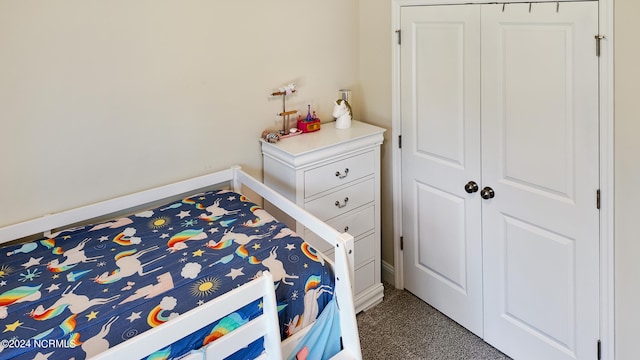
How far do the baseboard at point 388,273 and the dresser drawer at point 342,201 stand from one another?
509mm

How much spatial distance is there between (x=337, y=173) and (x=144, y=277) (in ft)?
3.68

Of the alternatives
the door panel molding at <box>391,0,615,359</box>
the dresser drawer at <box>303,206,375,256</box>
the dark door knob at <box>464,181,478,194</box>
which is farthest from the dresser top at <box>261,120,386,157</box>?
the door panel molding at <box>391,0,615,359</box>

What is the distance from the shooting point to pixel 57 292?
5.01 ft

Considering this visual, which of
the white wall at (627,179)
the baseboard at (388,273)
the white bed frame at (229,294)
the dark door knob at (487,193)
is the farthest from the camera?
the baseboard at (388,273)

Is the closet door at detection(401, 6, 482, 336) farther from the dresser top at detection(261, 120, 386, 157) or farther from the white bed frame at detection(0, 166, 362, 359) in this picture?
the white bed frame at detection(0, 166, 362, 359)

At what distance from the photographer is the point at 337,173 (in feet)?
7.96

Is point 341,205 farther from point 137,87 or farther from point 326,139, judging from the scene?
point 137,87

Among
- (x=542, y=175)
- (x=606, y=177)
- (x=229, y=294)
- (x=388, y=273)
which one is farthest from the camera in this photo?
(x=388, y=273)

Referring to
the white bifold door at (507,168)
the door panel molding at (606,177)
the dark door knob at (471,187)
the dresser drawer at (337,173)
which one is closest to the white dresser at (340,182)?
the dresser drawer at (337,173)

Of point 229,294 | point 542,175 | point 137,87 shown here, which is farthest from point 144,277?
point 542,175

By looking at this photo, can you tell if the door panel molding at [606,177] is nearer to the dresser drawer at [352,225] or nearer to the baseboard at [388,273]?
the dresser drawer at [352,225]

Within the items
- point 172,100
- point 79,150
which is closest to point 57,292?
point 79,150

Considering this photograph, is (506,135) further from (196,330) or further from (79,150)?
(79,150)

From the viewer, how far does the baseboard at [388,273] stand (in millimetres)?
2874
